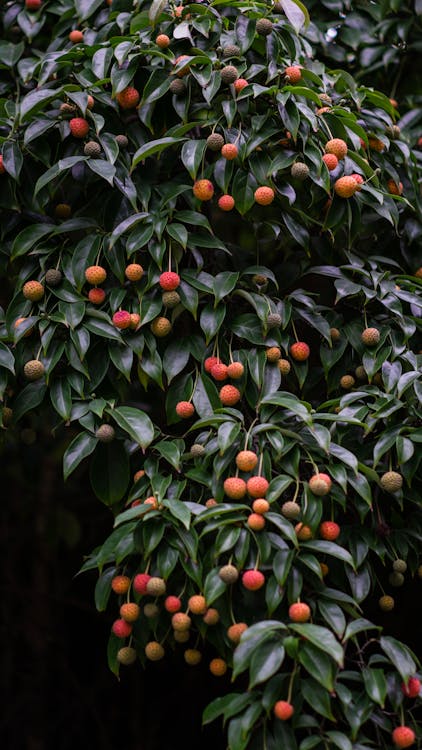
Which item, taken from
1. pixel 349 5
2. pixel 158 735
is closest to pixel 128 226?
pixel 349 5

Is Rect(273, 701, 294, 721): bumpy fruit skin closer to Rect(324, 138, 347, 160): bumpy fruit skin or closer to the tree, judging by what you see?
the tree

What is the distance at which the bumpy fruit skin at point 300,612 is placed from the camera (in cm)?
124

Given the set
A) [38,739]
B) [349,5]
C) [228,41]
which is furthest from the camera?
[38,739]

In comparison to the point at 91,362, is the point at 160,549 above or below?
below

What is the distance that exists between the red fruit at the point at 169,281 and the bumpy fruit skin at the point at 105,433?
28 cm

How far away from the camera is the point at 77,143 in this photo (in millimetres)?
1625

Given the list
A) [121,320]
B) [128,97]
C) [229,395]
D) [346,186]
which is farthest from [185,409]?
[128,97]

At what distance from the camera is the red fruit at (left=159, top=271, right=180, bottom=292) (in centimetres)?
148

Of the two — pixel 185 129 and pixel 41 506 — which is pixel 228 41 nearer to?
pixel 185 129

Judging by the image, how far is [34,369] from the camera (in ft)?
4.87

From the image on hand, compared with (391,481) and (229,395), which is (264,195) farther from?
(391,481)

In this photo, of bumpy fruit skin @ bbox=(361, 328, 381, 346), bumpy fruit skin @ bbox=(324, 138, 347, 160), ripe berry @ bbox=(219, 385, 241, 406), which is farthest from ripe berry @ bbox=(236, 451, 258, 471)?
bumpy fruit skin @ bbox=(324, 138, 347, 160)

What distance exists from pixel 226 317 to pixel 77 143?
1.55 feet

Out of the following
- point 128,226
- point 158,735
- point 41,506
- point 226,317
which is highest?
point 128,226
